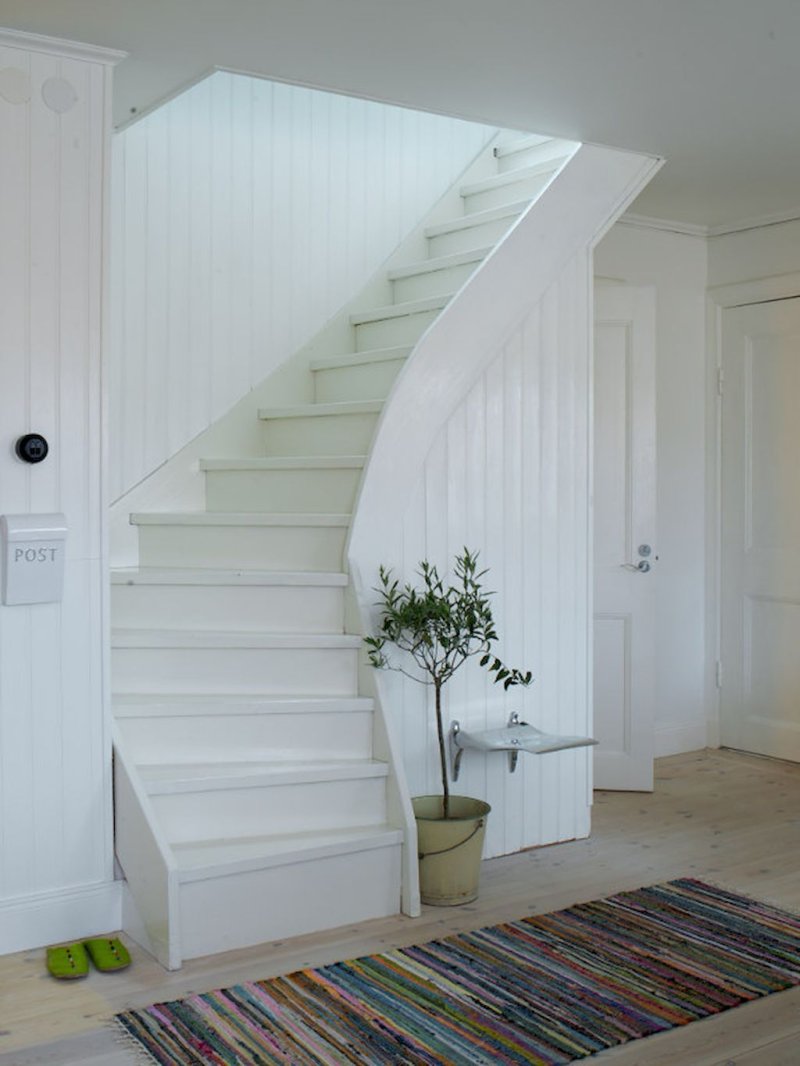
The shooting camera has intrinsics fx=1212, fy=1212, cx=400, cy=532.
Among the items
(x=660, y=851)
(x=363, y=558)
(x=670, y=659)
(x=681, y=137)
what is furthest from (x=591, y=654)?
(x=681, y=137)

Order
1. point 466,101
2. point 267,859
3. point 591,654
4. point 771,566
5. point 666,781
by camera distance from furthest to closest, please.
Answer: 1. point 771,566
2. point 666,781
3. point 591,654
4. point 466,101
5. point 267,859

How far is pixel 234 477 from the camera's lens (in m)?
4.46

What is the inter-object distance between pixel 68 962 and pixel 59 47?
2.40 metres

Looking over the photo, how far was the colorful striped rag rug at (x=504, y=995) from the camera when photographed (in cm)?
272

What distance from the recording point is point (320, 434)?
443cm

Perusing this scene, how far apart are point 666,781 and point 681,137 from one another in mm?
2623

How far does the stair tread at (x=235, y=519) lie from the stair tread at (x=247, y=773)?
31.8 inches

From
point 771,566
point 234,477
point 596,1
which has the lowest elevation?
point 771,566

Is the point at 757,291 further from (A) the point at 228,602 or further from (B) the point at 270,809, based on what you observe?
(B) the point at 270,809

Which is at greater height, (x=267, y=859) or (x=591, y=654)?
(x=591, y=654)

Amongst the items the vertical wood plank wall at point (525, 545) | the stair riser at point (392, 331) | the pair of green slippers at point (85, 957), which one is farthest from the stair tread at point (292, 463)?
the pair of green slippers at point (85, 957)

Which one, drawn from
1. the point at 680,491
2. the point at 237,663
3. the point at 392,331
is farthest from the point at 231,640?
the point at 680,491

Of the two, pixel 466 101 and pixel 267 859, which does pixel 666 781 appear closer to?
pixel 267 859

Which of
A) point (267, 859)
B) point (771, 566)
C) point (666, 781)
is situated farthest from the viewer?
point (771, 566)
